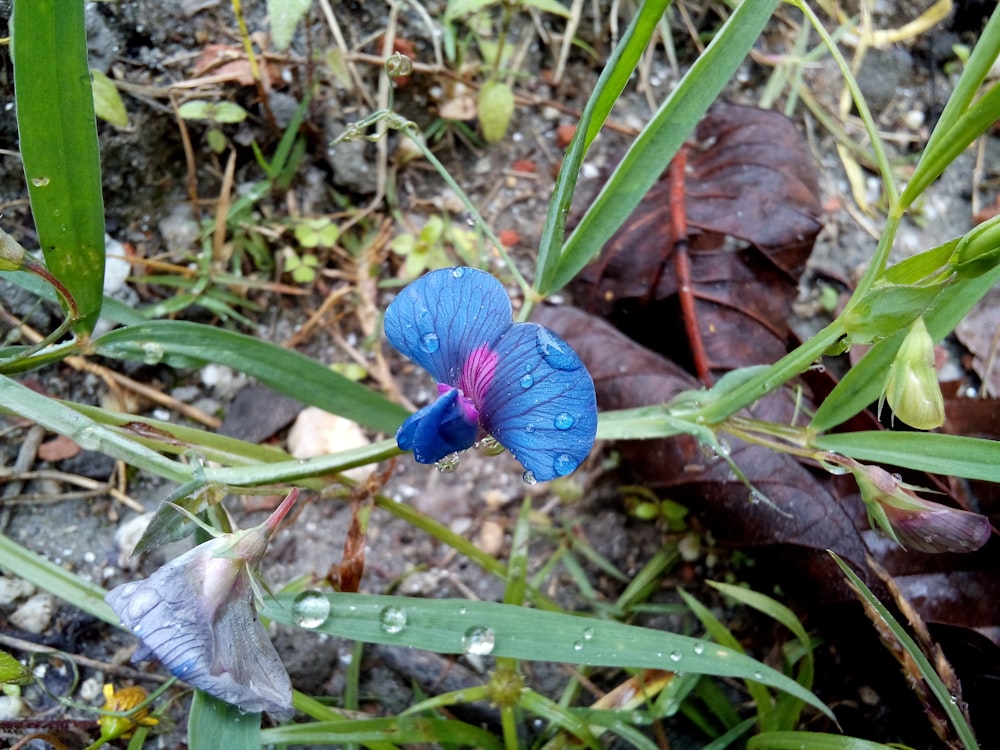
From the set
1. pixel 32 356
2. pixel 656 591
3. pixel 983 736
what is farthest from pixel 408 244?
pixel 983 736

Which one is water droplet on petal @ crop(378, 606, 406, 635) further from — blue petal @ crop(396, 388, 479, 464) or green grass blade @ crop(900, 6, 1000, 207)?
green grass blade @ crop(900, 6, 1000, 207)

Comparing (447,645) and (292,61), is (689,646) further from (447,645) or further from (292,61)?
(292,61)

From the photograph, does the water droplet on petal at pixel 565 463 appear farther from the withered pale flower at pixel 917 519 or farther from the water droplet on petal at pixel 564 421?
the withered pale flower at pixel 917 519

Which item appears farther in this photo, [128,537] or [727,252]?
[727,252]

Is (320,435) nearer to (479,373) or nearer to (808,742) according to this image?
(479,373)

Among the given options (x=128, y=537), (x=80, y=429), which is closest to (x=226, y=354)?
(x=80, y=429)

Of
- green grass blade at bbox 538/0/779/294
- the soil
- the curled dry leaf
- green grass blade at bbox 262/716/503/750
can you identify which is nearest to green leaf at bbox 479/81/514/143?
the soil
